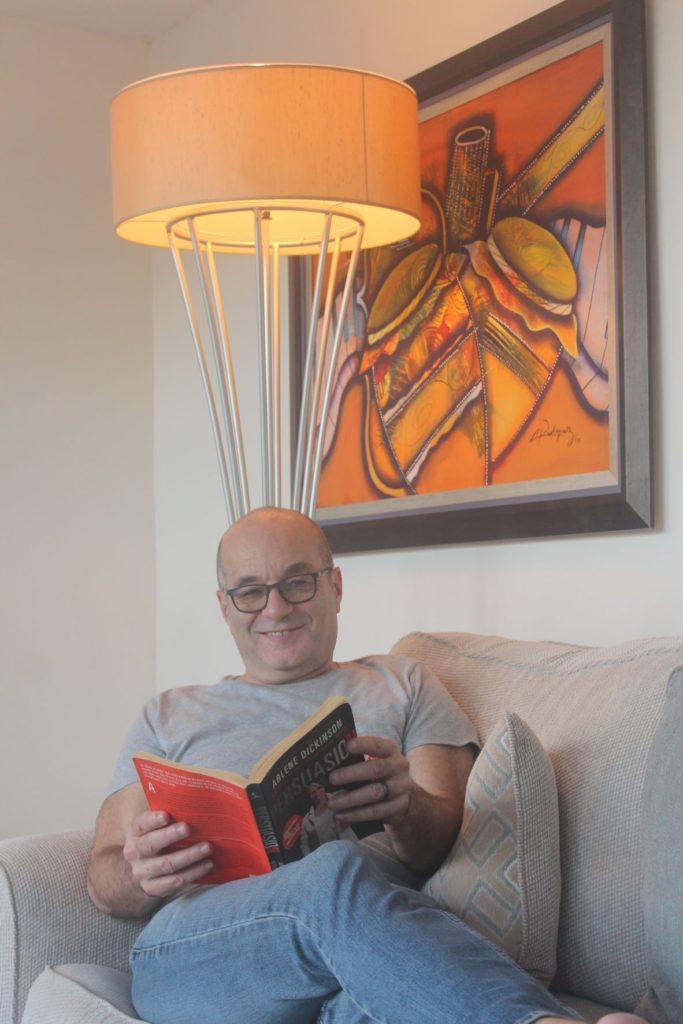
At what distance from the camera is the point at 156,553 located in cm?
407

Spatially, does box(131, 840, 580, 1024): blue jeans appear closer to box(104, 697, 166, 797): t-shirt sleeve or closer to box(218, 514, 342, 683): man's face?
box(104, 697, 166, 797): t-shirt sleeve

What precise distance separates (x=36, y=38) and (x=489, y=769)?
2948 millimetres

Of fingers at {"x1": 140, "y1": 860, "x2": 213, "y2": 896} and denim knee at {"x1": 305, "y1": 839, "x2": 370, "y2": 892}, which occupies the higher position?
denim knee at {"x1": 305, "y1": 839, "x2": 370, "y2": 892}

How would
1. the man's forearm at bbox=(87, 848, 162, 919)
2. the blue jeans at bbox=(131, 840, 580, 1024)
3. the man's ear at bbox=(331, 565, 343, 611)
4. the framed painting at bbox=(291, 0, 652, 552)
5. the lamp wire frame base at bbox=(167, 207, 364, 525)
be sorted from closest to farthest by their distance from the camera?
1. the blue jeans at bbox=(131, 840, 580, 1024)
2. the man's forearm at bbox=(87, 848, 162, 919)
3. the man's ear at bbox=(331, 565, 343, 611)
4. the framed painting at bbox=(291, 0, 652, 552)
5. the lamp wire frame base at bbox=(167, 207, 364, 525)

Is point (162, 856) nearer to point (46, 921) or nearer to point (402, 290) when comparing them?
point (46, 921)

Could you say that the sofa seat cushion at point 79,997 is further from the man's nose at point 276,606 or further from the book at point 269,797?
the man's nose at point 276,606

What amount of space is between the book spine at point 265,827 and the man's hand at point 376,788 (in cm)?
11

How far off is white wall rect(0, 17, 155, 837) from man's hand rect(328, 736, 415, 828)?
2.21 meters

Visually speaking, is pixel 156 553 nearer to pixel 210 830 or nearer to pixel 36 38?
pixel 36 38

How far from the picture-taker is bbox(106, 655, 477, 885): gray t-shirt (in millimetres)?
2104

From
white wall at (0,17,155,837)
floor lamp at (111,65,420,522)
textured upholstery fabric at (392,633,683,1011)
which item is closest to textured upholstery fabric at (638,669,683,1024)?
textured upholstery fabric at (392,633,683,1011)

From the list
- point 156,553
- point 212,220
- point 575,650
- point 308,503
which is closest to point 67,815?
point 156,553

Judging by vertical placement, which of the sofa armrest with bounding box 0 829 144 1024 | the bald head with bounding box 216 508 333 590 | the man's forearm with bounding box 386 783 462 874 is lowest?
the sofa armrest with bounding box 0 829 144 1024

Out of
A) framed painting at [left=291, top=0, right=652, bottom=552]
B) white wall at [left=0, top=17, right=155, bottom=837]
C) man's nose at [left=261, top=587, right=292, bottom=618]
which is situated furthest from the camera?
white wall at [left=0, top=17, right=155, bottom=837]
